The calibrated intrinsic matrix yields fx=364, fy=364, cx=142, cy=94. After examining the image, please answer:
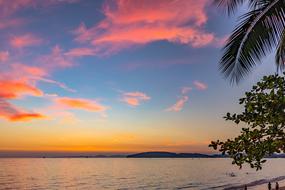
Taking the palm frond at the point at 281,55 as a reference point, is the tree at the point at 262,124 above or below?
below

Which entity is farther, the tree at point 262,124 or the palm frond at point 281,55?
the palm frond at point 281,55

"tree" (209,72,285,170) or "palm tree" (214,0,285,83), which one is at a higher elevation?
"palm tree" (214,0,285,83)

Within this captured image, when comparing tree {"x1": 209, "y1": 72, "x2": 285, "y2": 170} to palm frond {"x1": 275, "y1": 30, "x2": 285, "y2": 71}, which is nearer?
tree {"x1": 209, "y1": 72, "x2": 285, "y2": 170}

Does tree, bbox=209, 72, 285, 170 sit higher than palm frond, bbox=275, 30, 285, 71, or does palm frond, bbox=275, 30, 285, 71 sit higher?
palm frond, bbox=275, 30, 285, 71

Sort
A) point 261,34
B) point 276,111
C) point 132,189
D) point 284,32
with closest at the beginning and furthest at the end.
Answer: point 276,111, point 284,32, point 261,34, point 132,189

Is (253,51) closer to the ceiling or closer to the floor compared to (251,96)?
closer to the ceiling

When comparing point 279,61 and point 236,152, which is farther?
point 279,61

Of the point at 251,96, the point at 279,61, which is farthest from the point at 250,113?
the point at 279,61

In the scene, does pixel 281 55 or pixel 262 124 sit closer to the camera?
pixel 262 124

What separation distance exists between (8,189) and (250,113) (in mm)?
77439

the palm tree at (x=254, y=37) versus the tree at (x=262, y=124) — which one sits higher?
the palm tree at (x=254, y=37)

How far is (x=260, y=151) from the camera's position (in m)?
6.52

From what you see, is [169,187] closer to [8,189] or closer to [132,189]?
[132,189]

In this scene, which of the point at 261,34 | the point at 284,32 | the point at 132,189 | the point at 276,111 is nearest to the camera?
the point at 276,111
